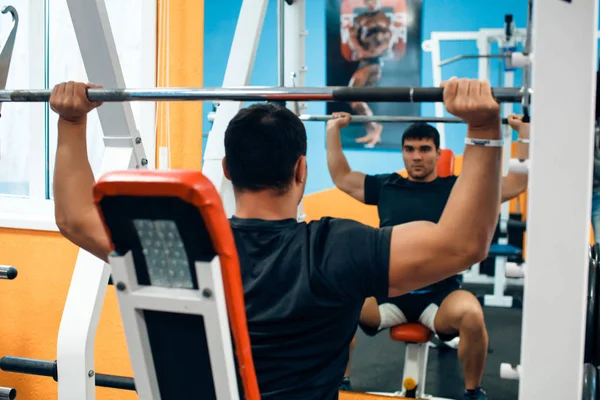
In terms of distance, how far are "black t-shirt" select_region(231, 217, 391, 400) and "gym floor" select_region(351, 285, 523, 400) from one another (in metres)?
1.92

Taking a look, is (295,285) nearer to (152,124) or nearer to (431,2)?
(152,124)

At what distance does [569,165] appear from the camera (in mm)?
1033

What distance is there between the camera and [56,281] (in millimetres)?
3045

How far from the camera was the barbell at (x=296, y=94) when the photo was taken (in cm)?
117

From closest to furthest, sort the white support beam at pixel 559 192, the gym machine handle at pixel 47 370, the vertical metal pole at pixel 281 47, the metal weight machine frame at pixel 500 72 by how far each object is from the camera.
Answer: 1. the white support beam at pixel 559 192
2. the gym machine handle at pixel 47 370
3. the vertical metal pole at pixel 281 47
4. the metal weight machine frame at pixel 500 72

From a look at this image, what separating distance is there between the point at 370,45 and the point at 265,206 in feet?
14.5

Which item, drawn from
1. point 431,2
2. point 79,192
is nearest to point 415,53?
point 431,2

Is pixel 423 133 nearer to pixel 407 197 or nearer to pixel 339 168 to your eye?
pixel 407 197

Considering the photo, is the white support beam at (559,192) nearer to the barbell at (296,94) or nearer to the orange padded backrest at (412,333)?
the barbell at (296,94)

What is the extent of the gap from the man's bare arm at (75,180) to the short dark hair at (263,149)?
1.17 feet

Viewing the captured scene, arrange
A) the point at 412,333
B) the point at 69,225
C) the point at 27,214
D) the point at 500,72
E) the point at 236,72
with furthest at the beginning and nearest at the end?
the point at 500,72 < the point at 27,214 < the point at 412,333 < the point at 236,72 < the point at 69,225

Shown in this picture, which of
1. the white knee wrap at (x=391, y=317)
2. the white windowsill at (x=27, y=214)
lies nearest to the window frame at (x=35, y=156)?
the white windowsill at (x=27, y=214)

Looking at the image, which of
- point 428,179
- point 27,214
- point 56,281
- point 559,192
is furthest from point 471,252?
point 27,214

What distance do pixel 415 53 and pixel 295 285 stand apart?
4528mm
